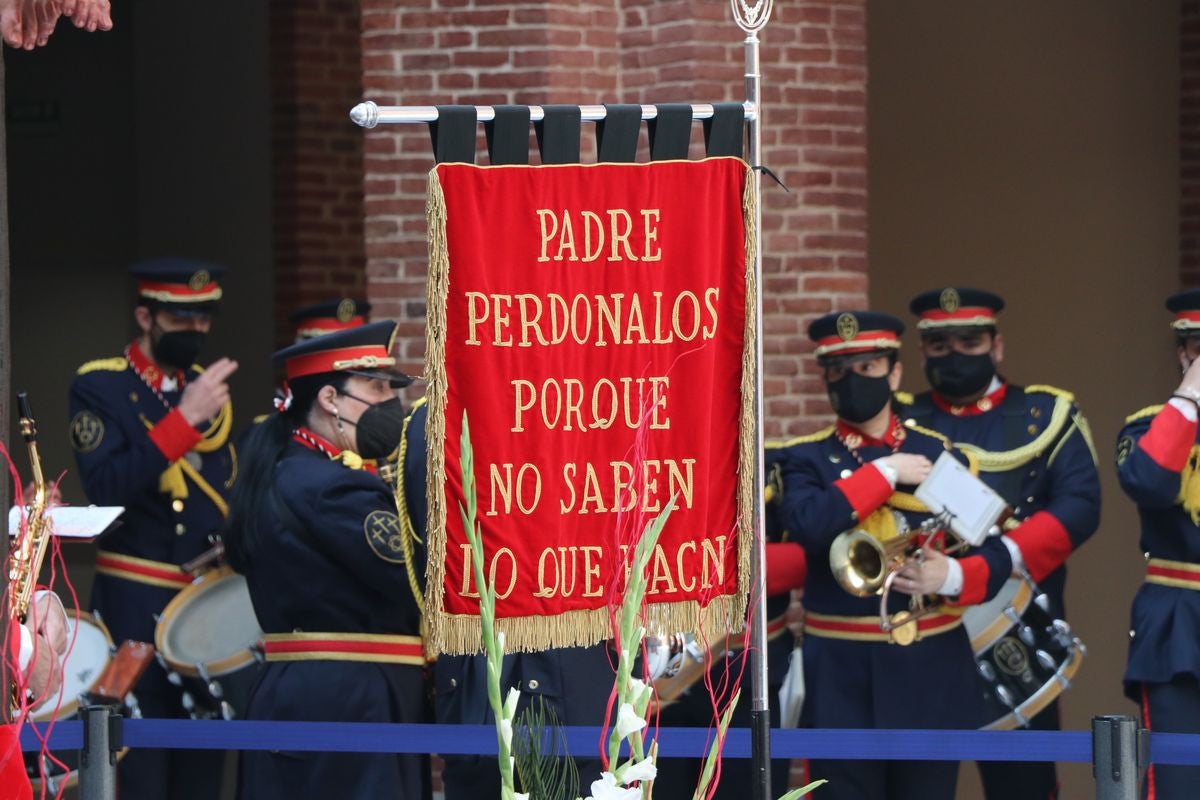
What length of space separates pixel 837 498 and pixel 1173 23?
5437mm

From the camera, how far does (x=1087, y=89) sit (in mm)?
11227

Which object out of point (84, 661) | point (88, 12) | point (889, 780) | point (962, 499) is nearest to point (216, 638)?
point (84, 661)

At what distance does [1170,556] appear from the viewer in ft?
22.8

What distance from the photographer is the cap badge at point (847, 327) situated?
23.9 ft

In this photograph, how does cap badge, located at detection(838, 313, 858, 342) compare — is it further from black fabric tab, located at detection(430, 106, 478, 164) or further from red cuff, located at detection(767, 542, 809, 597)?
black fabric tab, located at detection(430, 106, 478, 164)

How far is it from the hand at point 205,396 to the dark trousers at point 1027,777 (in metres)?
3.17

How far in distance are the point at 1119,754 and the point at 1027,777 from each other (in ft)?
8.94

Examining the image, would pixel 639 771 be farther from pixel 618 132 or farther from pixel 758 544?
pixel 618 132

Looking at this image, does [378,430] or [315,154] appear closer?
[378,430]

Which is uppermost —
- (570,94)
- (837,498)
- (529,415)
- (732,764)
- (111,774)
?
(570,94)

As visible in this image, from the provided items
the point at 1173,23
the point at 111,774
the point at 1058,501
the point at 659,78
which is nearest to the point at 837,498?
the point at 1058,501

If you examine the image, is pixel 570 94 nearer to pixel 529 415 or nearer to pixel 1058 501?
pixel 1058 501

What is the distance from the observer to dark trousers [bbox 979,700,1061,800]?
25.3 ft

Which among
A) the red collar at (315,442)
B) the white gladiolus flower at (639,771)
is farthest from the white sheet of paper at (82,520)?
the white gladiolus flower at (639,771)
